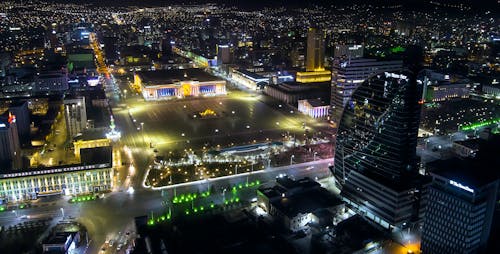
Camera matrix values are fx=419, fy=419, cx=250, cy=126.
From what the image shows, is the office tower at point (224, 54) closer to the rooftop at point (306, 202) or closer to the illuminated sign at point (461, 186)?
the rooftop at point (306, 202)

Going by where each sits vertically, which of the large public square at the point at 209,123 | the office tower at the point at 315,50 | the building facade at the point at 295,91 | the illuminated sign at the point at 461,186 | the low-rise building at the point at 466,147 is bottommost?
the large public square at the point at 209,123

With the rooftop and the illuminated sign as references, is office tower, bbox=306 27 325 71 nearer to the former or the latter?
the rooftop

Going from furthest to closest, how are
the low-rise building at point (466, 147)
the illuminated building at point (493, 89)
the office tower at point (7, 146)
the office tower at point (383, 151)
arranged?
the illuminated building at point (493, 89) < the low-rise building at point (466, 147) < the office tower at point (7, 146) < the office tower at point (383, 151)

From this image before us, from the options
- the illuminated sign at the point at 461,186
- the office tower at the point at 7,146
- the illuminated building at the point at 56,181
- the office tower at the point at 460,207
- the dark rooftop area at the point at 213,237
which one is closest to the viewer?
the illuminated sign at the point at 461,186

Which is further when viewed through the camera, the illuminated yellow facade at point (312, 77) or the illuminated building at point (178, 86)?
the illuminated yellow facade at point (312, 77)

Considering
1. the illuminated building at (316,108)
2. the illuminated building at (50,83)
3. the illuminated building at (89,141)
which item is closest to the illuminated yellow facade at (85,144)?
the illuminated building at (89,141)

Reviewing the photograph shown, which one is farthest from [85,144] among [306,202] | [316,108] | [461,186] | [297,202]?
[461,186]
